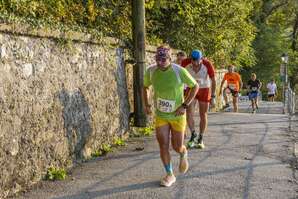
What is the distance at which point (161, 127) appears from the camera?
22.9 feet

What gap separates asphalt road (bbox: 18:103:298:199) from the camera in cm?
638

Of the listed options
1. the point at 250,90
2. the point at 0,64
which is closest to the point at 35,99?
the point at 0,64

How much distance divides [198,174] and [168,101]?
113 cm

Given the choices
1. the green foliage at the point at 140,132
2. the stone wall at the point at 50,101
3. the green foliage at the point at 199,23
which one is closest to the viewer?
the stone wall at the point at 50,101

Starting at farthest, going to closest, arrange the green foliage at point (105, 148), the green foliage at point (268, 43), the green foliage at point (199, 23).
Answer: the green foliage at point (268, 43) → the green foliage at point (199, 23) → the green foliage at point (105, 148)

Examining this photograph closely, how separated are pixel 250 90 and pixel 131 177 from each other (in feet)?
51.5

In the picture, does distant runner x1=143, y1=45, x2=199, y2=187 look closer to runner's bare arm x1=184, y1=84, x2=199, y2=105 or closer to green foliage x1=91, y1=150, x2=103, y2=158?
runner's bare arm x1=184, y1=84, x2=199, y2=105

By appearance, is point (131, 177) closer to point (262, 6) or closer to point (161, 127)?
point (161, 127)

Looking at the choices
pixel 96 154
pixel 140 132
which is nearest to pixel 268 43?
pixel 140 132

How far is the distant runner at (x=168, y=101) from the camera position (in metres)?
6.88

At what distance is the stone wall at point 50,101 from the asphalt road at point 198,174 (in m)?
0.31

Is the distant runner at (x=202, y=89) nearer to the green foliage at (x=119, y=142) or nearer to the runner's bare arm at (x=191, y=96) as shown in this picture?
the green foliage at (x=119, y=142)

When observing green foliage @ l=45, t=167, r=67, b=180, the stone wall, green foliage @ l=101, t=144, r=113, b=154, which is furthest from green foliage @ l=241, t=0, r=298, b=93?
green foliage @ l=45, t=167, r=67, b=180

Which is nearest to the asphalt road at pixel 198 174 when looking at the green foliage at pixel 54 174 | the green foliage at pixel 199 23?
the green foliage at pixel 54 174
